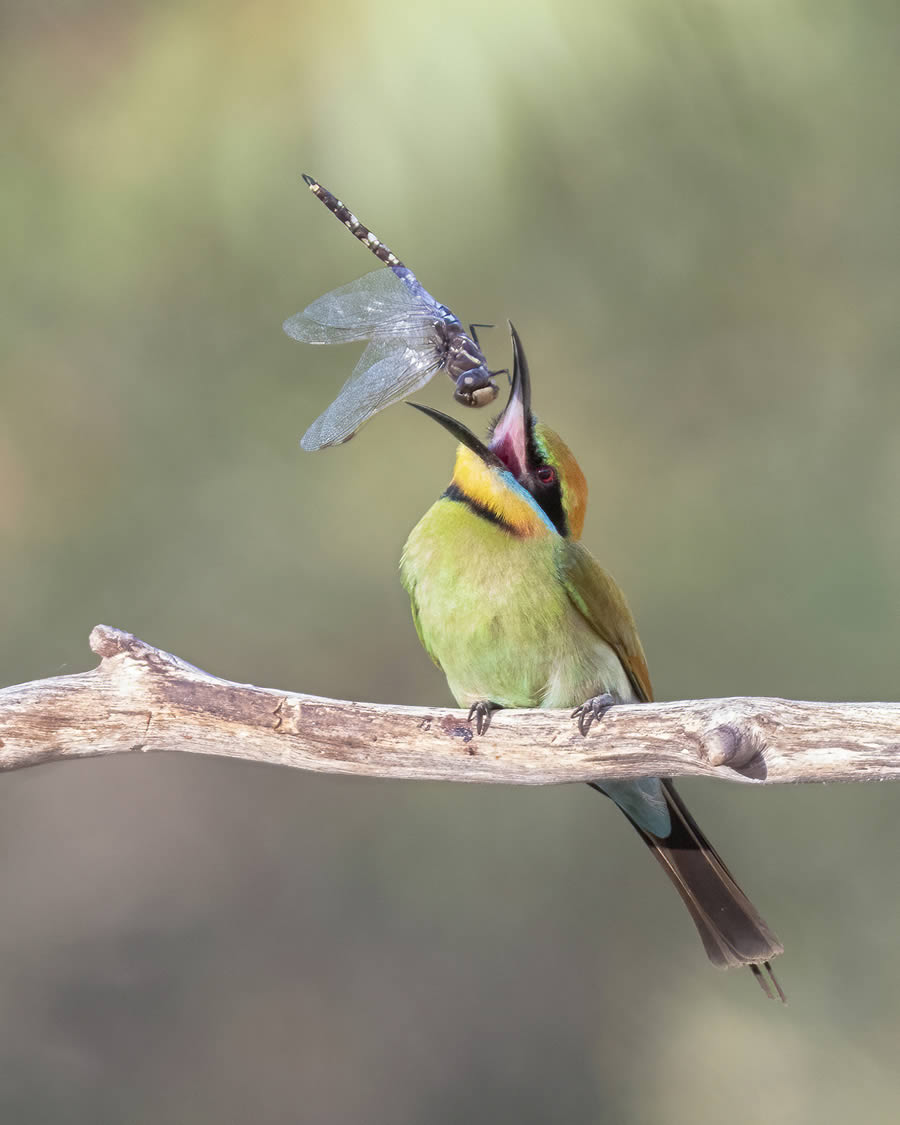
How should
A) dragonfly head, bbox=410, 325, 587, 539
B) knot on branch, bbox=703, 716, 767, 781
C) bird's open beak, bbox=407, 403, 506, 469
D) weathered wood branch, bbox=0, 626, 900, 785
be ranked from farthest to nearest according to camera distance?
1. dragonfly head, bbox=410, 325, 587, 539
2. bird's open beak, bbox=407, 403, 506, 469
3. weathered wood branch, bbox=0, 626, 900, 785
4. knot on branch, bbox=703, 716, 767, 781

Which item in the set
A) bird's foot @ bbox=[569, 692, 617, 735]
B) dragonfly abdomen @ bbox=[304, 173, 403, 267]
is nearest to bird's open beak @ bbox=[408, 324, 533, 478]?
dragonfly abdomen @ bbox=[304, 173, 403, 267]

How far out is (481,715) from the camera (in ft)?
5.62

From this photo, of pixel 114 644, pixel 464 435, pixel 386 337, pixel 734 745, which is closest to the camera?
pixel 734 745

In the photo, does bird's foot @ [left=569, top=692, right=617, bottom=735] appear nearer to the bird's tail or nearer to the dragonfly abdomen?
the bird's tail

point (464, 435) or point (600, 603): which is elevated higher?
point (464, 435)

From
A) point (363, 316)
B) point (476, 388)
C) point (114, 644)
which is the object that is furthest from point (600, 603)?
point (114, 644)

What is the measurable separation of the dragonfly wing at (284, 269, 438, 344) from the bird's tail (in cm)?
80

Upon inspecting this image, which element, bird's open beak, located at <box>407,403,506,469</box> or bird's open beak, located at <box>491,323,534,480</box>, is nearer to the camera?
bird's open beak, located at <box>407,403,506,469</box>

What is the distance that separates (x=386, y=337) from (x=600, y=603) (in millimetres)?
526

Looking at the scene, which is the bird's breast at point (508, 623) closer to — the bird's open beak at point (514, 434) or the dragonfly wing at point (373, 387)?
the bird's open beak at point (514, 434)

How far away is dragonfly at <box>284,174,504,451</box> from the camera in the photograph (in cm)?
185

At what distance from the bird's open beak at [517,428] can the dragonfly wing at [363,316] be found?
0.65 feet

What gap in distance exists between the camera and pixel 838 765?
1.51 m

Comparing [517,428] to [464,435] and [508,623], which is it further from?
[508,623]
